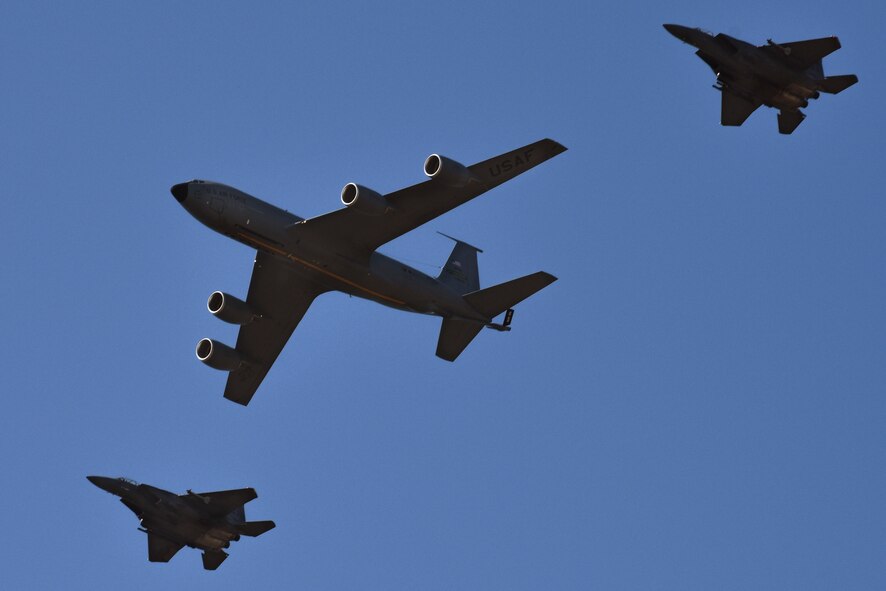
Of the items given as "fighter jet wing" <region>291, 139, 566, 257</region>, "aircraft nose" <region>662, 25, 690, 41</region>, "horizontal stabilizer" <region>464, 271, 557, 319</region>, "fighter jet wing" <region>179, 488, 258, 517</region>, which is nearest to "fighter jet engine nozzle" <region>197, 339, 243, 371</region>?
"fighter jet wing" <region>179, 488, 258, 517</region>

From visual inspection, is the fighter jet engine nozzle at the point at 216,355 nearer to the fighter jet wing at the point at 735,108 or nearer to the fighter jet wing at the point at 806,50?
the fighter jet wing at the point at 735,108

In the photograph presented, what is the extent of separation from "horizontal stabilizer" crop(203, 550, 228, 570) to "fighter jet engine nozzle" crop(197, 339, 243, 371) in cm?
808

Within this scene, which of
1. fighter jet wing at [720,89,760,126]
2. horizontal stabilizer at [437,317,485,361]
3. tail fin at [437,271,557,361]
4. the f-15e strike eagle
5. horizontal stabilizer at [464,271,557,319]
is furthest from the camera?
horizontal stabilizer at [437,317,485,361]

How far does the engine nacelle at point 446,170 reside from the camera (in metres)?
48.3

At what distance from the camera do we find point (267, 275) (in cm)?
5528

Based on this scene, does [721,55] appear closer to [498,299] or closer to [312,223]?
[498,299]

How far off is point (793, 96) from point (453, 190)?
13.7 m

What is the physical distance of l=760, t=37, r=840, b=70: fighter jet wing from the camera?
172 feet

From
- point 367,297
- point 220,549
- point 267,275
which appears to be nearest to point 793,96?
point 367,297

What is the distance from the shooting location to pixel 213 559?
2281 inches

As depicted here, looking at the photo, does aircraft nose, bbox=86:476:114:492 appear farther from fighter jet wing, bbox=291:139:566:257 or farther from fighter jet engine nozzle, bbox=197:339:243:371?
fighter jet wing, bbox=291:139:566:257

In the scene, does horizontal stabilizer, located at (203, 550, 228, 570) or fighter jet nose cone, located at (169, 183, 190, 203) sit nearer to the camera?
fighter jet nose cone, located at (169, 183, 190, 203)

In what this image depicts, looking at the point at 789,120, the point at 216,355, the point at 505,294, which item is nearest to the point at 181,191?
the point at 216,355

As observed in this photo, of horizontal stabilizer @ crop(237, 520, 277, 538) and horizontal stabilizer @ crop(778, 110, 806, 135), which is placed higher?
horizontal stabilizer @ crop(778, 110, 806, 135)
